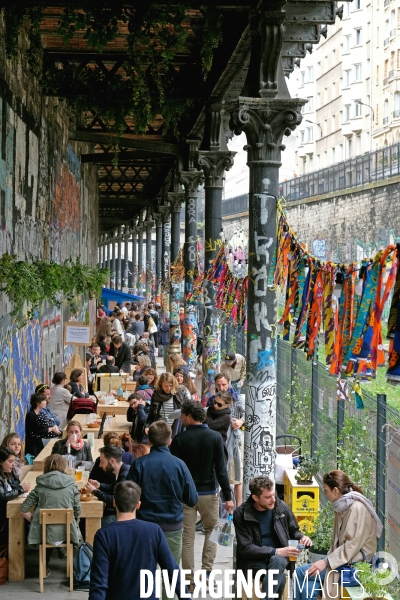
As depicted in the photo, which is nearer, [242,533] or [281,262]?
[242,533]

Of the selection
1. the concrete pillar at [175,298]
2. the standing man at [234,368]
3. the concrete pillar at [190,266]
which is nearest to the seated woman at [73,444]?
the standing man at [234,368]

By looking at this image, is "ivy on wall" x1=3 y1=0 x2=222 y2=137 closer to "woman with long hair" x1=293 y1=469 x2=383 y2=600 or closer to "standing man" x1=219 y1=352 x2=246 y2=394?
"standing man" x1=219 y1=352 x2=246 y2=394

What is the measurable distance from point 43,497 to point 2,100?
4.61m

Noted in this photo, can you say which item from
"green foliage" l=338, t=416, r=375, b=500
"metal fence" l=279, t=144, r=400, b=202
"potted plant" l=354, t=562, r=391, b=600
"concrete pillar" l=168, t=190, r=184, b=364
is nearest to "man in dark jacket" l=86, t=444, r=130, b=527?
"green foliage" l=338, t=416, r=375, b=500

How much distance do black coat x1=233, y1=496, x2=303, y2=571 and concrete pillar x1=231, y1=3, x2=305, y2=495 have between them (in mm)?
2423

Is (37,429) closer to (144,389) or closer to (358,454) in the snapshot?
(144,389)

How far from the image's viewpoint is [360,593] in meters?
6.49

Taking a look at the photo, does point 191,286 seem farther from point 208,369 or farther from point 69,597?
point 69,597

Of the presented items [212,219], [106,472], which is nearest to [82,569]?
[106,472]

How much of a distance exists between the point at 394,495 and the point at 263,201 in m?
3.45

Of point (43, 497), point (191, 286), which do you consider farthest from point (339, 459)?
point (191, 286)

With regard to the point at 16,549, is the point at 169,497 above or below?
above

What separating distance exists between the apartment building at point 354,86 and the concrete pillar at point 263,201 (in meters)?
47.5

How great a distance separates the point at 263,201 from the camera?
9297 millimetres
